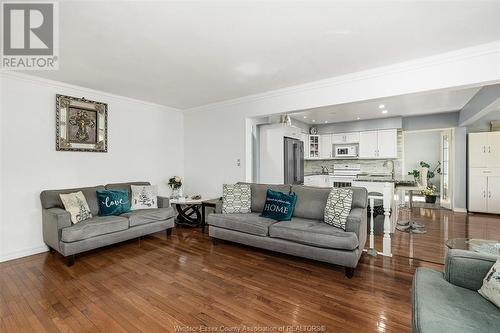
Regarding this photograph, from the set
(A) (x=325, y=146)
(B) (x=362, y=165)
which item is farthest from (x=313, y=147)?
(B) (x=362, y=165)

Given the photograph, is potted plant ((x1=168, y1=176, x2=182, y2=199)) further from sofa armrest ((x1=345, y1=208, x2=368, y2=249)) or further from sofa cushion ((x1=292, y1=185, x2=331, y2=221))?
sofa armrest ((x1=345, y1=208, x2=368, y2=249))

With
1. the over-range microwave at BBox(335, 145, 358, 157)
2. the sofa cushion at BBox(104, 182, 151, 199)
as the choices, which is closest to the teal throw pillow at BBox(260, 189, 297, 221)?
the sofa cushion at BBox(104, 182, 151, 199)

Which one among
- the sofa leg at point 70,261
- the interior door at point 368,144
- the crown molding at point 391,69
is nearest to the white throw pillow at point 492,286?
the crown molding at point 391,69

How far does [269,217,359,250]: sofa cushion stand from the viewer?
8.53 feet

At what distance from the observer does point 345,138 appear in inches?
271

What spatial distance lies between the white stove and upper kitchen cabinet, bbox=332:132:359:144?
0.74 metres

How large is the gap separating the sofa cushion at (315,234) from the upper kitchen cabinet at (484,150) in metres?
4.97

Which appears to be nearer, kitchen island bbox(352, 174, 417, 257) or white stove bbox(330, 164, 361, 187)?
kitchen island bbox(352, 174, 417, 257)

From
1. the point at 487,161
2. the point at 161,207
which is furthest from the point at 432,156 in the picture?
the point at 161,207

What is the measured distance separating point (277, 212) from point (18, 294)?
290 cm

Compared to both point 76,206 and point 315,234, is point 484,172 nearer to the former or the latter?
point 315,234

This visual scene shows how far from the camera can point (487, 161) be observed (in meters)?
5.42

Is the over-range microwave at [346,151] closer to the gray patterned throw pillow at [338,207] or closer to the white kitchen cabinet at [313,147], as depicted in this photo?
the white kitchen cabinet at [313,147]

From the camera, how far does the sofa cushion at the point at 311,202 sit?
3.31m
